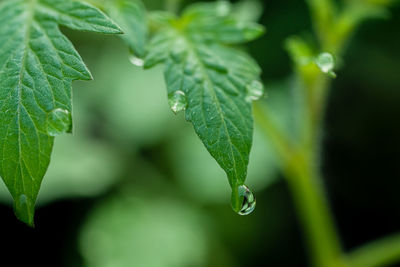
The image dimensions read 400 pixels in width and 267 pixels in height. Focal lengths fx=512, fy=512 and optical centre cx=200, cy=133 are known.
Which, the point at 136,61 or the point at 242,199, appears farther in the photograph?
the point at 136,61

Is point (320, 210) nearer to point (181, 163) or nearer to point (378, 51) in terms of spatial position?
point (181, 163)

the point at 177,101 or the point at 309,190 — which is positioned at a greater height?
the point at 177,101

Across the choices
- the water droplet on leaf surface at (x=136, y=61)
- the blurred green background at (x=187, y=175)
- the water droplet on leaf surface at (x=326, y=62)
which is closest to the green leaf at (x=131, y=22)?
the water droplet on leaf surface at (x=136, y=61)

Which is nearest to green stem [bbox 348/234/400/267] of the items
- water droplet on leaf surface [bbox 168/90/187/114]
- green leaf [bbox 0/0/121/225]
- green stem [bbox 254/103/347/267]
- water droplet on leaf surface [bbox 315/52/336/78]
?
green stem [bbox 254/103/347/267]

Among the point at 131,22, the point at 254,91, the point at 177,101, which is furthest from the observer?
the point at 131,22

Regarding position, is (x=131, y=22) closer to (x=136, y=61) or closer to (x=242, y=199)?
(x=136, y=61)

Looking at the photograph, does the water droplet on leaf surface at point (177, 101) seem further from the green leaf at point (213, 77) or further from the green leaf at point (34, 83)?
the green leaf at point (34, 83)

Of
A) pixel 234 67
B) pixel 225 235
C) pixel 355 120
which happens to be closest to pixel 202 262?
pixel 225 235

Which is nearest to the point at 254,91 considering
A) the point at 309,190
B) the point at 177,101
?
the point at 177,101
